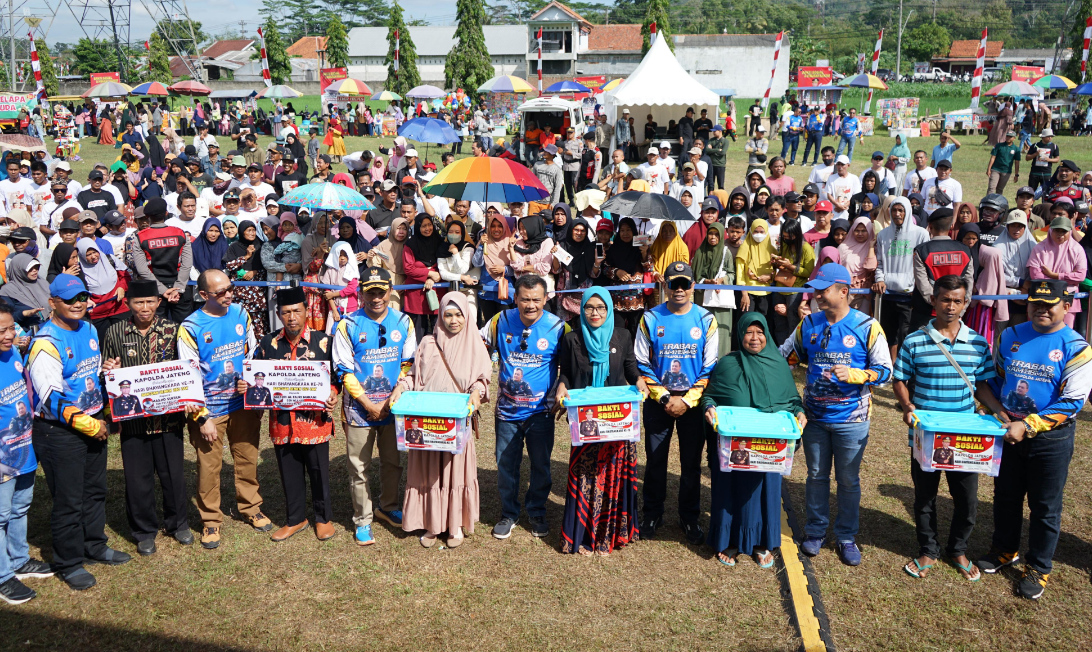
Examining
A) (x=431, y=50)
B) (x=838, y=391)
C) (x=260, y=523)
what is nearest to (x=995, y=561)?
(x=838, y=391)

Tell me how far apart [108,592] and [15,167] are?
10.3m

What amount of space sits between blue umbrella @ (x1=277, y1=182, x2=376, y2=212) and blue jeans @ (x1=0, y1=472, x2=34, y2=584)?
14.8ft

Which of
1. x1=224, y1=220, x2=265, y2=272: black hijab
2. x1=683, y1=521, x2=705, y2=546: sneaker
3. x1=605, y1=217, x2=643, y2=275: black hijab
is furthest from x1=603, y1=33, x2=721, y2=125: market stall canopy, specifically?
x1=683, y1=521, x2=705, y2=546: sneaker

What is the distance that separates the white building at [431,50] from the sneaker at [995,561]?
8522cm

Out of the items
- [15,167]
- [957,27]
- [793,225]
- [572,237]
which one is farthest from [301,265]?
[957,27]

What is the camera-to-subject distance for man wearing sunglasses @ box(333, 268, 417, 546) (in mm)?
6016

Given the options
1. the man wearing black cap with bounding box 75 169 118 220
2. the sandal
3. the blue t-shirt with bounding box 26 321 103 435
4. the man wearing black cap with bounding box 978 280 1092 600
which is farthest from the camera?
the man wearing black cap with bounding box 75 169 118 220

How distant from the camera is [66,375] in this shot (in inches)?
215

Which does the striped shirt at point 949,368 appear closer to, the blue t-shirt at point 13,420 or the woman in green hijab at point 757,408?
the woman in green hijab at point 757,408

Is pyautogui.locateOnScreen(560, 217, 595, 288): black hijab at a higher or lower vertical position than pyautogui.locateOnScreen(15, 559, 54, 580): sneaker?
higher

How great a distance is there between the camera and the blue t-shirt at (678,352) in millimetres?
5918

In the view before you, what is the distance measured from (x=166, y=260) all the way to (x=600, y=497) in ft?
21.1

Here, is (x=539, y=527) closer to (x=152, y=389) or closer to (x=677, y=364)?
(x=677, y=364)

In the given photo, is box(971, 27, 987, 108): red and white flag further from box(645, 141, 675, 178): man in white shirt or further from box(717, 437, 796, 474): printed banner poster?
box(717, 437, 796, 474): printed banner poster
